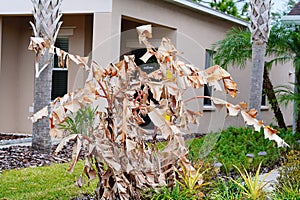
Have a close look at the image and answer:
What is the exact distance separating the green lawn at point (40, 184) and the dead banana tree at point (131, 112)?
3.89 ft

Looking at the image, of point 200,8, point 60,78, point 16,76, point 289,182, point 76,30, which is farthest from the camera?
point 200,8

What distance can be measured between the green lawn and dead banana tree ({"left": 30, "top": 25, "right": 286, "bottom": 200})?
119 cm

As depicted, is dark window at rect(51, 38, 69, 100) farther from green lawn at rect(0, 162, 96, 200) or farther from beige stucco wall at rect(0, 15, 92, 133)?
green lawn at rect(0, 162, 96, 200)

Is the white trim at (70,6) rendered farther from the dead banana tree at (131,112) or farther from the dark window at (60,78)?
the dead banana tree at (131,112)

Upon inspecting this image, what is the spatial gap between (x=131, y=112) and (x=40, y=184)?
8.91 ft

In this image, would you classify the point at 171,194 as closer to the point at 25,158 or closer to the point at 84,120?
the point at 84,120

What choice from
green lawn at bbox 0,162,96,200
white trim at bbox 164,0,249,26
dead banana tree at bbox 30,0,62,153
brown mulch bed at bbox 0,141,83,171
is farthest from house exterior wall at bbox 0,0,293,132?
green lawn at bbox 0,162,96,200

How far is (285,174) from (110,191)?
2320 mm

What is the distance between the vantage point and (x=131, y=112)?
18.6ft

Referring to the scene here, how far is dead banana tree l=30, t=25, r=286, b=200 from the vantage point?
18.0 feet

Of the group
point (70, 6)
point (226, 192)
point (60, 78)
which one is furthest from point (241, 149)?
point (60, 78)

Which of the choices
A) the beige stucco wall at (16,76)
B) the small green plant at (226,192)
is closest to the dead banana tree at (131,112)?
the small green plant at (226,192)

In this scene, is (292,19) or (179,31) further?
(179,31)

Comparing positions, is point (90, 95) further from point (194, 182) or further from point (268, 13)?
point (268, 13)
